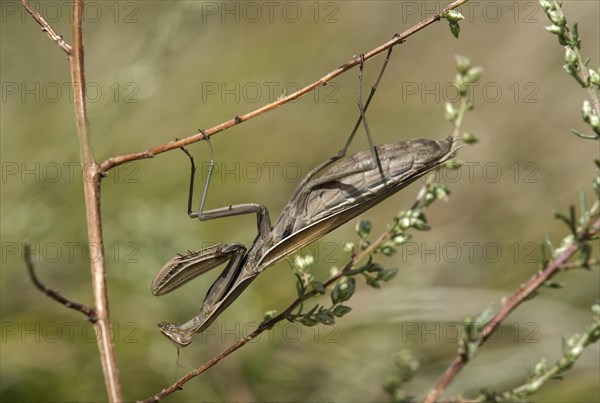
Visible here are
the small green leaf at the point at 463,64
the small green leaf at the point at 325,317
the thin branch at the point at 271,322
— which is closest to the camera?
the thin branch at the point at 271,322

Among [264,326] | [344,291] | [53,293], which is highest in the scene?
[53,293]

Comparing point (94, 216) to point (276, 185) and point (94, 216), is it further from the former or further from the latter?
point (276, 185)

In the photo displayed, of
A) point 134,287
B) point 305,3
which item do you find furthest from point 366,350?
point 305,3

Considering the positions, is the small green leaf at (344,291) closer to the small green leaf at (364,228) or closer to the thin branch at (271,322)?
the thin branch at (271,322)

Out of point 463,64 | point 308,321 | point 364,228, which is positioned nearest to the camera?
point 308,321

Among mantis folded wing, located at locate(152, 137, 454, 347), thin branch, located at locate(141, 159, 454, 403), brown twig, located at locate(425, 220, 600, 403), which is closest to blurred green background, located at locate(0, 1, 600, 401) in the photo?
mantis folded wing, located at locate(152, 137, 454, 347)

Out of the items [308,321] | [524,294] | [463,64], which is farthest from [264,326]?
[463,64]

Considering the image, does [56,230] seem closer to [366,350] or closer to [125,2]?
[366,350]

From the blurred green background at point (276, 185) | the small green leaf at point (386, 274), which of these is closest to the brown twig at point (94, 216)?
the small green leaf at point (386, 274)

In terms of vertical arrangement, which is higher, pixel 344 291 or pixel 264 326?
pixel 344 291
